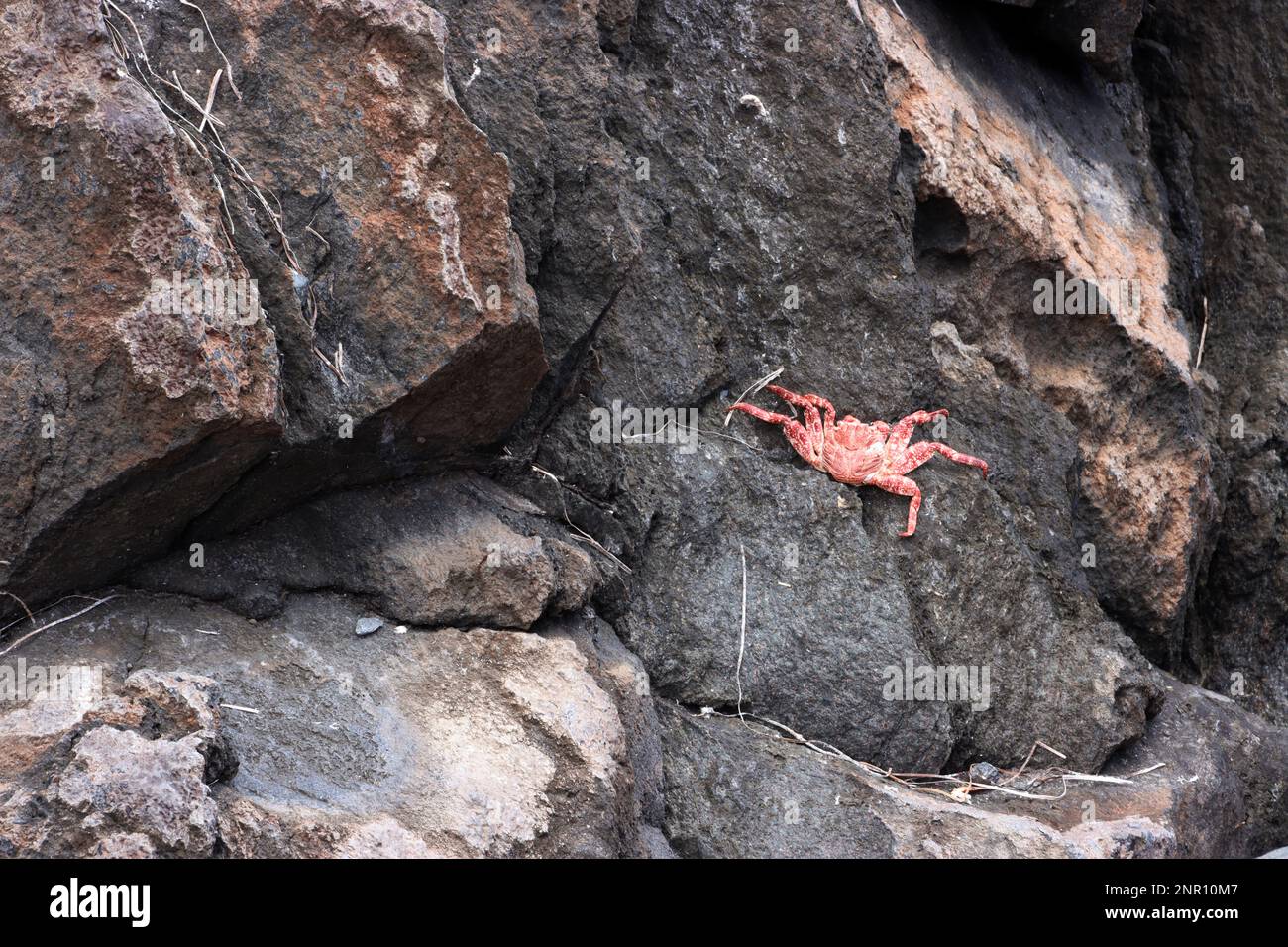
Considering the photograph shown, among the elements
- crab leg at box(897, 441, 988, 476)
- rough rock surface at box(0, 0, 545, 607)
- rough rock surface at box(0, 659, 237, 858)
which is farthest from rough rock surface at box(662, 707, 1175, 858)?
rough rock surface at box(0, 659, 237, 858)

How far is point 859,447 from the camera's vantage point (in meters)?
5.57

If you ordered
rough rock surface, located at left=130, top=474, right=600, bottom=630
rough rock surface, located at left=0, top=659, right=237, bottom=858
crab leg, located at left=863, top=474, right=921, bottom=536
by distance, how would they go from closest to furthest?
rough rock surface, located at left=0, top=659, right=237, bottom=858 < rough rock surface, located at left=130, top=474, right=600, bottom=630 < crab leg, located at left=863, top=474, right=921, bottom=536

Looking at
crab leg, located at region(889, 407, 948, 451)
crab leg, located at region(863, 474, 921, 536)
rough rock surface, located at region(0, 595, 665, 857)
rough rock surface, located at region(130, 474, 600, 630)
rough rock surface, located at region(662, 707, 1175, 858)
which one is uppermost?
crab leg, located at region(889, 407, 948, 451)

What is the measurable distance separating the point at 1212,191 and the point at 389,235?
510cm

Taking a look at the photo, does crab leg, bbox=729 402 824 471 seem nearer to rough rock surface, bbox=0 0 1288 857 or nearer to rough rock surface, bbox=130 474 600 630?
rough rock surface, bbox=0 0 1288 857

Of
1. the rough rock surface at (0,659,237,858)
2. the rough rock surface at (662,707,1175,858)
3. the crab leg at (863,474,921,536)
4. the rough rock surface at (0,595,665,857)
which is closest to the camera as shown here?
the rough rock surface at (0,659,237,858)

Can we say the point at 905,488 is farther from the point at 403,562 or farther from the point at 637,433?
the point at 403,562

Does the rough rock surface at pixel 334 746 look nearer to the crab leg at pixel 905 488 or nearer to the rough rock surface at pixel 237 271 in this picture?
the rough rock surface at pixel 237 271

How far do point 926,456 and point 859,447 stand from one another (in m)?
0.33

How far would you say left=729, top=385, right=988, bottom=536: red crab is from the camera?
18.3 feet

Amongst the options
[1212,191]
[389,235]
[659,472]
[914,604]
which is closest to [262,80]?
[389,235]

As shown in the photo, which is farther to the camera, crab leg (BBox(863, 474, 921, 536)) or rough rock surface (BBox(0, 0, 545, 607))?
crab leg (BBox(863, 474, 921, 536))

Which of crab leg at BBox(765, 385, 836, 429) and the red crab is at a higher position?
crab leg at BBox(765, 385, 836, 429)

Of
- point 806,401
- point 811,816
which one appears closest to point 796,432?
point 806,401
